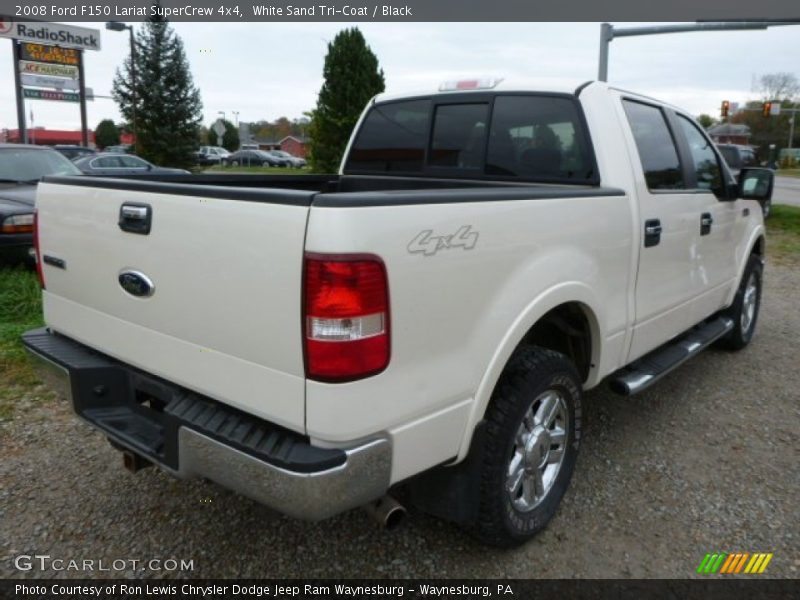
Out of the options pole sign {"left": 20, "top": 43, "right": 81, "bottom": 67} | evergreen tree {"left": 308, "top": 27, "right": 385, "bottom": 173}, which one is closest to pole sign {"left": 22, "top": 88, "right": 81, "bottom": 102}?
pole sign {"left": 20, "top": 43, "right": 81, "bottom": 67}

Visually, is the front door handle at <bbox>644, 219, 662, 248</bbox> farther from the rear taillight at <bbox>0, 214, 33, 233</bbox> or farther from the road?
the road

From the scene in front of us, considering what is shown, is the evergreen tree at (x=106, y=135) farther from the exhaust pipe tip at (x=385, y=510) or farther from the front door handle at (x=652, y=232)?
the exhaust pipe tip at (x=385, y=510)

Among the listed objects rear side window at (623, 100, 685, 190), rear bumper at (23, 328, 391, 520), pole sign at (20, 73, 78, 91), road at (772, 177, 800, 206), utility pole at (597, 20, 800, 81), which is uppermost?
pole sign at (20, 73, 78, 91)

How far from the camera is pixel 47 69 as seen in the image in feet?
82.0

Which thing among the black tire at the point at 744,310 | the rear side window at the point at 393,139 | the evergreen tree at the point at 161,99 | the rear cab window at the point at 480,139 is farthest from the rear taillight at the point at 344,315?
the evergreen tree at the point at 161,99

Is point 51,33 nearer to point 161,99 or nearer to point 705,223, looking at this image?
point 161,99

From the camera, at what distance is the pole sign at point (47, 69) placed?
78.3 ft

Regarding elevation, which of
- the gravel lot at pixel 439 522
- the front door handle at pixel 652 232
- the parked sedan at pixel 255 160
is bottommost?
the gravel lot at pixel 439 522

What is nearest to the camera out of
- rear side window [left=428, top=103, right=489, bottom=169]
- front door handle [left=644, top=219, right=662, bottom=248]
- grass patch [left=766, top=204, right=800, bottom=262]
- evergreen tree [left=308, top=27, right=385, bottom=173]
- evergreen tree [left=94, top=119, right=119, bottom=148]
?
front door handle [left=644, top=219, right=662, bottom=248]

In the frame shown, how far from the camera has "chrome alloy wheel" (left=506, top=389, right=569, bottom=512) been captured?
8.78 ft

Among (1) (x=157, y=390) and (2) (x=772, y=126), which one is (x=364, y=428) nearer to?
(1) (x=157, y=390)

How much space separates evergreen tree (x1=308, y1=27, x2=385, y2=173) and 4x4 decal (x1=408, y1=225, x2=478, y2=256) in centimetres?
1516

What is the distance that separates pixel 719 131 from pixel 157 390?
315ft

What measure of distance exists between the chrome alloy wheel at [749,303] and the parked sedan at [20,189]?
247 inches
